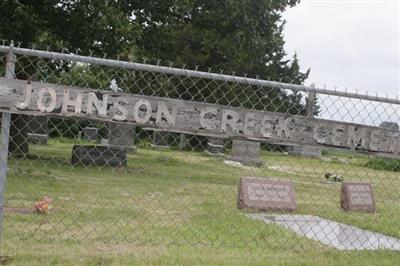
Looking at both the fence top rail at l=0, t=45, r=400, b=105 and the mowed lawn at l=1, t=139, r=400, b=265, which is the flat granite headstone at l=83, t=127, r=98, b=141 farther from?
the fence top rail at l=0, t=45, r=400, b=105

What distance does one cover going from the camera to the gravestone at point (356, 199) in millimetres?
11875

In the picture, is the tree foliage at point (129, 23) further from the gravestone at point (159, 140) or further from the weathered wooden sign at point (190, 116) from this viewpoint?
the gravestone at point (159, 140)

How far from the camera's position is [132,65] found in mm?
5082

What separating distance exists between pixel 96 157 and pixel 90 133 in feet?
55.4

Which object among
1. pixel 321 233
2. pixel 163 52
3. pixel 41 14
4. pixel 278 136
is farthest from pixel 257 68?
pixel 278 136

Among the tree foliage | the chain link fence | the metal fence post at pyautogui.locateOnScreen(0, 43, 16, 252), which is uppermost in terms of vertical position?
the tree foliage

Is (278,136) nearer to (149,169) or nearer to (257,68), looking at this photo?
(149,169)

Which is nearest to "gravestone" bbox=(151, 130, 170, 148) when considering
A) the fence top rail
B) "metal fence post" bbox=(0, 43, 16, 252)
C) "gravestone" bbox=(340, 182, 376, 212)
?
"gravestone" bbox=(340, 182, 376, 212)

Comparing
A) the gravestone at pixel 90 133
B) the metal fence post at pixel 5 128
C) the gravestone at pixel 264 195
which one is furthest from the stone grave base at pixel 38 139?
the metal fence post at pixel 5 128

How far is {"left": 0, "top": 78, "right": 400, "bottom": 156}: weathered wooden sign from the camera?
4816mm

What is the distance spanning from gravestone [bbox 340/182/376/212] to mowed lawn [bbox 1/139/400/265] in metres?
0.23

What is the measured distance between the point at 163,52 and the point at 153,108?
16452 millimetres

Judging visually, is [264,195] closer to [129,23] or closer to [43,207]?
[43,207]

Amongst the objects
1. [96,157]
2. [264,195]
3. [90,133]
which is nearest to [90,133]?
[90,133]
